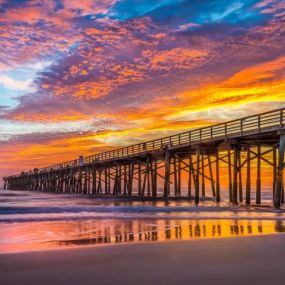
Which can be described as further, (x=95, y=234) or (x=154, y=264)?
(x=95, y=234)

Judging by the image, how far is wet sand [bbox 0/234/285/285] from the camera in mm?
4797

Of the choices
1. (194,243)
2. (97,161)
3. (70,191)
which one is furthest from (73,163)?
(194,243)

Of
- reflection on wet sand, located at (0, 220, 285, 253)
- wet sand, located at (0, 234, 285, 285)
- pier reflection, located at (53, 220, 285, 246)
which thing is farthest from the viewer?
pier reflection, located at (53, 220, 285, 246)

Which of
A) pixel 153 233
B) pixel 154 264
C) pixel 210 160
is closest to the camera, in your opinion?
pixel 154 264

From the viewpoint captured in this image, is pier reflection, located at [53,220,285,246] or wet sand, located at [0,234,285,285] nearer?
wet sand, located at [0,234,285,285]

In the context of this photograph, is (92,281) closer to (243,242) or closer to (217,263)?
(217,263)

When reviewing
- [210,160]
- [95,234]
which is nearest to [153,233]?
[95,234]

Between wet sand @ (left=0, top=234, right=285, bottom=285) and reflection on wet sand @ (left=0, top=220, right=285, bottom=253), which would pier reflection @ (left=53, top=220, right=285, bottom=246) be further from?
wet sand @ (left=0, top=234, right=285, bottom=285)

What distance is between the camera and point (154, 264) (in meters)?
5.66

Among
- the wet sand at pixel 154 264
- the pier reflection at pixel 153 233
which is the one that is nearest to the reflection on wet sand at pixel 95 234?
the pier reflection at pixel 153 233

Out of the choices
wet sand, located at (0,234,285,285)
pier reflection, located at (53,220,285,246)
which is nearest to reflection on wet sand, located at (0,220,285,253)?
pier reflection, located at (53,220,285,246)

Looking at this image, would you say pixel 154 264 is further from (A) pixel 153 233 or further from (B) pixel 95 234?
(B) pixel 95 234

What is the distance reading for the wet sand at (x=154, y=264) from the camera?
4.80 m

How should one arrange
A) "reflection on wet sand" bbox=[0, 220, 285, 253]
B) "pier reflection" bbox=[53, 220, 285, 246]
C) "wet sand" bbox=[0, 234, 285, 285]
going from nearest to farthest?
"wet sand" bbox=[0, 234, 285, 285] < "reflection on wet sand" bbox=[0, 220, 285, 253] < "pier reflection" bbox=[53, 220, 285, 246]
